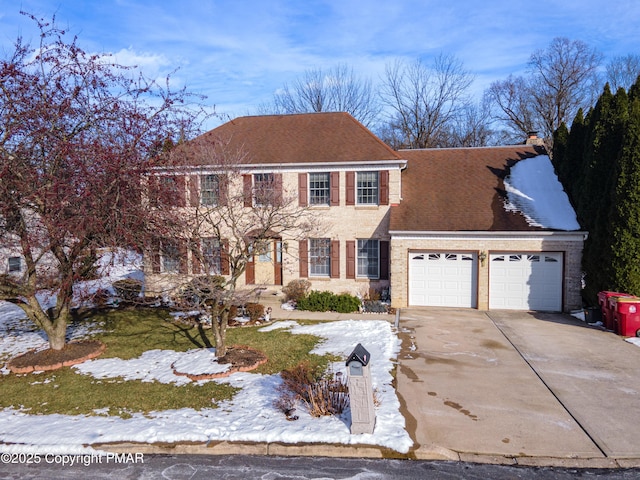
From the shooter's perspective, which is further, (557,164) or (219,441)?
(557,164)

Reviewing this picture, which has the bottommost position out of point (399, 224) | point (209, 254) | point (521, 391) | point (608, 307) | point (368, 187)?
point (521, 391)

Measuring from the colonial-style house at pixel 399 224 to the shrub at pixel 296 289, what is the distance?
44cm

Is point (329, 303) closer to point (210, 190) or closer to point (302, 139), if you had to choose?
point (210, 190)

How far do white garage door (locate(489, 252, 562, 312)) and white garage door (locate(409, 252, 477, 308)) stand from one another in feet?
2.37

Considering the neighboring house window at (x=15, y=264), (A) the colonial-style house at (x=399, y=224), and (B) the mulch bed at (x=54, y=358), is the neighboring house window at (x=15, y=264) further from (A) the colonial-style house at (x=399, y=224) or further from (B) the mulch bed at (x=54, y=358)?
(B) the mulch bed at (x=54, y=358)

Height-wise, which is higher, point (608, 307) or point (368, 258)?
point (368, 258)

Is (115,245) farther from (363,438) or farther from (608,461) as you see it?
(608,461)

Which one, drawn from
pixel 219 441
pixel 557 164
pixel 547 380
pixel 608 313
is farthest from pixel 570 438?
pixel 557 164

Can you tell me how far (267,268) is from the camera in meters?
18.4

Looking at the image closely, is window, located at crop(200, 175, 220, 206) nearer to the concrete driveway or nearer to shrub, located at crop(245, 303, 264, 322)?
Result: shrub, located at crop(245, 303, 264, 322)

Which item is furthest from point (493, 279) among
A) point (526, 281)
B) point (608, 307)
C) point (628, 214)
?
point (628, 214)

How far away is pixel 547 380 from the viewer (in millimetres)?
9164

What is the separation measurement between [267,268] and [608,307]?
12.1 m

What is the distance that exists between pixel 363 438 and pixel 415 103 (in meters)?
36.2
